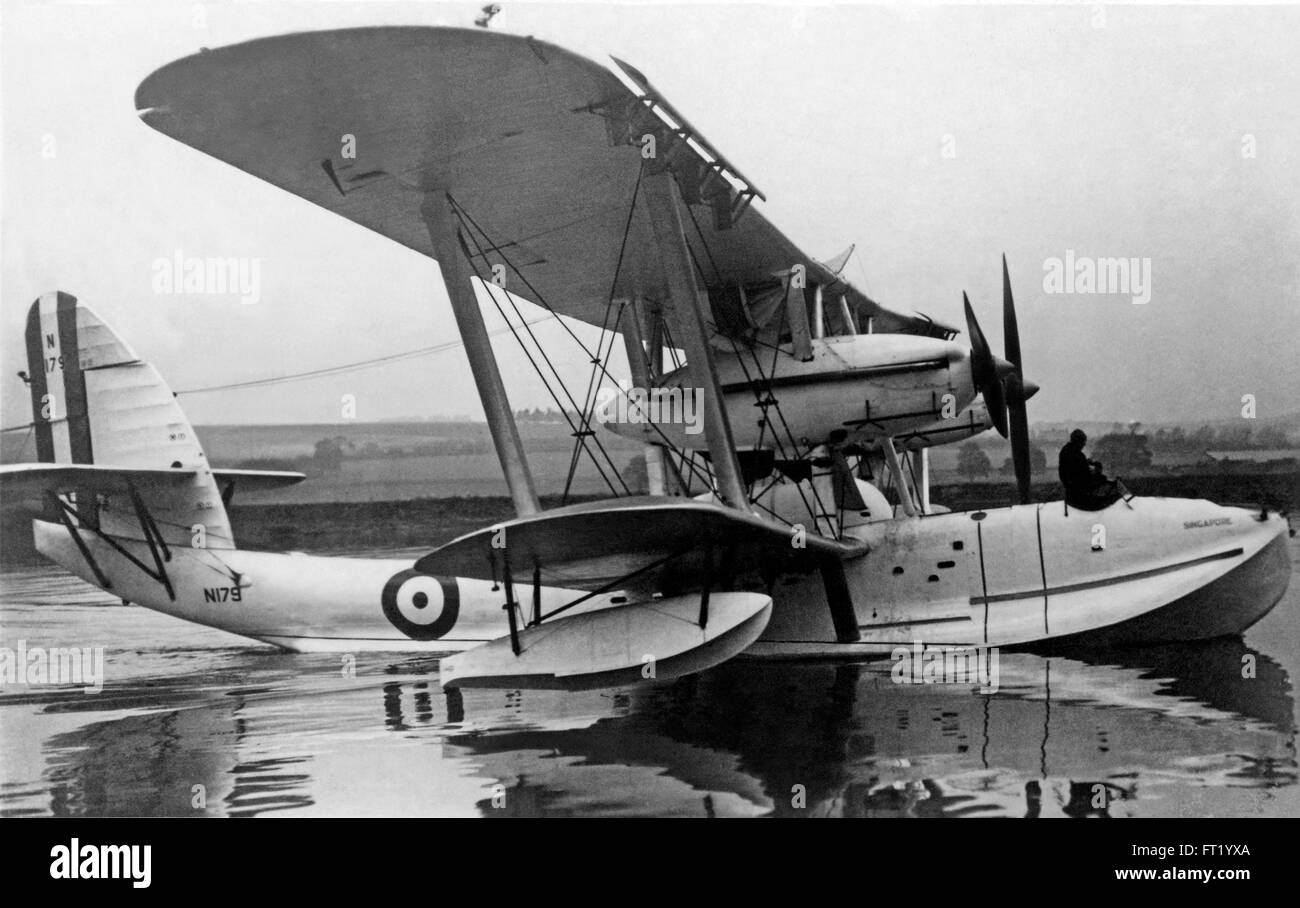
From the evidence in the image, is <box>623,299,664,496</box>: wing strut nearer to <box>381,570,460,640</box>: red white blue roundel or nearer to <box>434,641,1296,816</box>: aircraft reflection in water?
<box>434,641,1296,816</box>: aircraft reflection in water

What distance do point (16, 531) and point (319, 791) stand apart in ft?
13.7

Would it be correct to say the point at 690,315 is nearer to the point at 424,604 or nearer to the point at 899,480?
the point at 899,480

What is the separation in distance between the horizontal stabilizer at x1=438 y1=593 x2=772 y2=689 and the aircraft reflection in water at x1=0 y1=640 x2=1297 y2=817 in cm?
47

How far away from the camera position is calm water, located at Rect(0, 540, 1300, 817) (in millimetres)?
5035

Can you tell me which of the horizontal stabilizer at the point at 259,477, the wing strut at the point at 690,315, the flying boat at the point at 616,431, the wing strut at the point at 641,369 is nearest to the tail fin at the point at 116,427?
the flying boat at the point at 616,431

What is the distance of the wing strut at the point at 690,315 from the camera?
224 inches

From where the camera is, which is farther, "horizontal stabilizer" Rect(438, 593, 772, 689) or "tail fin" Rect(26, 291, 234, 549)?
"tail fin" Rect(26, 291, 234, 549)

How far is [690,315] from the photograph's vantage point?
18.7ft

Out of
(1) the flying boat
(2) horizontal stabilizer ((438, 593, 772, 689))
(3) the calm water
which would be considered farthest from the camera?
(2) horizontal stabilizer ((438, 593, 772, 689))

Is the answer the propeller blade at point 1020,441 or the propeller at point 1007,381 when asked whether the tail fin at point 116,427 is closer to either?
the propeller at point 1007,381

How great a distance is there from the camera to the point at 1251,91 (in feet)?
18.9

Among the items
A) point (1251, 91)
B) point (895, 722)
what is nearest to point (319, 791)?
point (895, 722)

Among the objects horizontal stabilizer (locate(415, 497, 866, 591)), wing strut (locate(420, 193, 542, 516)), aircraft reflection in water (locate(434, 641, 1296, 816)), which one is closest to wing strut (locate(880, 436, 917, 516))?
horizontal stabilizer (locate(415, 497, 866, 591))

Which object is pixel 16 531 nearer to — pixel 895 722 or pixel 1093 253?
pixel 895 722
